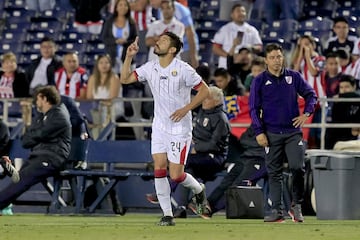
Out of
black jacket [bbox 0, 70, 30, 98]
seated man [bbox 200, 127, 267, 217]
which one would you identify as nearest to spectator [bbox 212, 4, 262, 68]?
black jacket [bbox 0, 70, 30, 98]

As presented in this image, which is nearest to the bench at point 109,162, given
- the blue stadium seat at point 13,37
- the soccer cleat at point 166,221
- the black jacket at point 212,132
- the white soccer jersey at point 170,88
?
the black jacket at point 212,132

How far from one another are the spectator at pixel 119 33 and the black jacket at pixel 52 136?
11.8ft

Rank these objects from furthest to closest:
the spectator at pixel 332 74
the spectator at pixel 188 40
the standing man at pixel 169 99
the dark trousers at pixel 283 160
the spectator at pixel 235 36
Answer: the spectator at pixel 235 36 → the spectator at pixel 188 40 → the spectator at pixel 332 74 → the dark trousers at pixel 283 160 → the standing man at pixel 169 99

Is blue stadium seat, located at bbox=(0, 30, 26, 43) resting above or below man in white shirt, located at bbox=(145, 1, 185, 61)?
below

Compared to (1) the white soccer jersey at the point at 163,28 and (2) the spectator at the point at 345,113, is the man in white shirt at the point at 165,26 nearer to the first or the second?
(1) the white soccer jersey at the point at 163,28

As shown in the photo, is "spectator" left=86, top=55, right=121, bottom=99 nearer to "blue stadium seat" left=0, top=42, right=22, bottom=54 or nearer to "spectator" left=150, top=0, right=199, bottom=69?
"spectator" left=150, top=0, right=199, bottom=69

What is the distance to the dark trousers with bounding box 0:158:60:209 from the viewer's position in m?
17.7

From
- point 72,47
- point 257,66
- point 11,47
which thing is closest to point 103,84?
point 257,66

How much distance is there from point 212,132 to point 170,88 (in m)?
3.27

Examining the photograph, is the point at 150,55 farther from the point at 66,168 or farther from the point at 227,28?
Answer: the point at 66,168

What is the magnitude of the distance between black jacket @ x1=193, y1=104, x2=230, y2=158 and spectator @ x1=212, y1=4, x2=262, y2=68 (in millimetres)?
4055

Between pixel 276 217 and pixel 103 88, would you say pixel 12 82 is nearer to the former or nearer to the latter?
pixel 103 88

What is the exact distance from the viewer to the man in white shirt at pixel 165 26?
20812 mm

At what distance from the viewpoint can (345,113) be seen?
18609 millimetres
